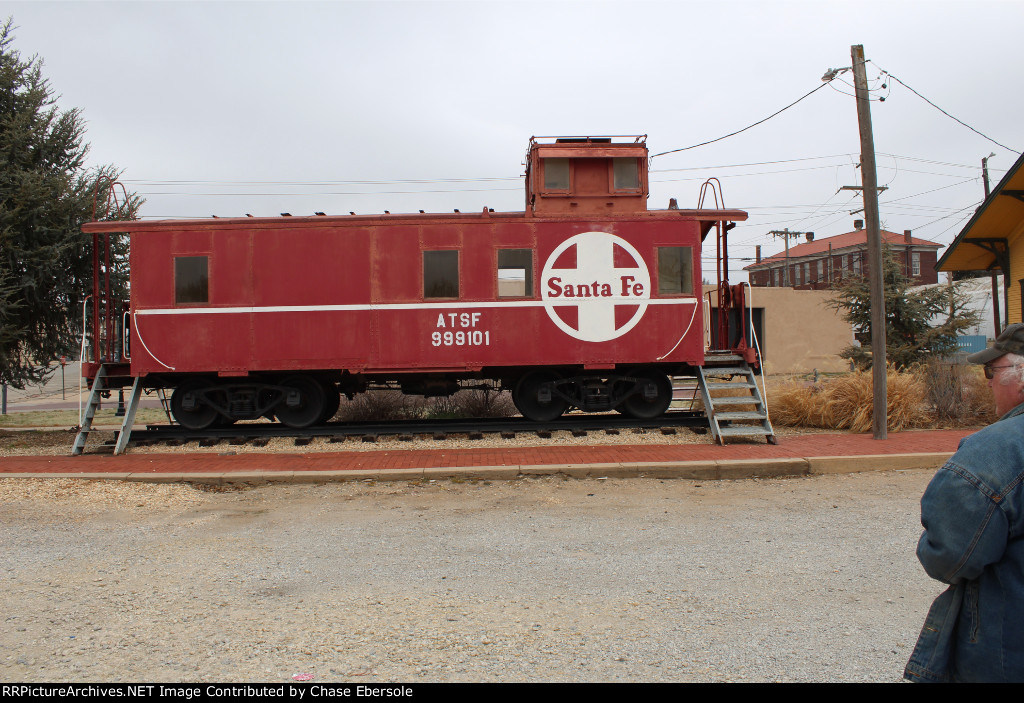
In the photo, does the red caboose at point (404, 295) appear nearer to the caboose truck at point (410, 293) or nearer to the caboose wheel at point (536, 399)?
the caboose truck at point (410, 293)

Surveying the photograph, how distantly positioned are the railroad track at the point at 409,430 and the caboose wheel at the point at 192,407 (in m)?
0.16

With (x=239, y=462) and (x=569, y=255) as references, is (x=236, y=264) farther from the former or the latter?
(x=569, y=255)

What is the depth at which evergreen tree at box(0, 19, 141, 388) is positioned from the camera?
415 inches

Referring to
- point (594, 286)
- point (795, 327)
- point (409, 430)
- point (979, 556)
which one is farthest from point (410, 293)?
point (795, 327)

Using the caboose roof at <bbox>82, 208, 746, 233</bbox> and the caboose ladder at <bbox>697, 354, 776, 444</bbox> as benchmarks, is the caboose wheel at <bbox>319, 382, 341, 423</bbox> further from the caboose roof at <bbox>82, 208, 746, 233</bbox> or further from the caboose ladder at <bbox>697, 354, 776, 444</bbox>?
the caboose ladder at <bbox>697, 354, 776, 444</bbox>

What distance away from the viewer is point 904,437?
985 centimetres

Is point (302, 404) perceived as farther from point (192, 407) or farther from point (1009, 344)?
point (1009, 344)

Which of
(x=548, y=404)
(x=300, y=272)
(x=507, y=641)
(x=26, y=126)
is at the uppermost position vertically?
(x=26, y=126)

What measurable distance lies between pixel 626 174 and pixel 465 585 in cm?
793

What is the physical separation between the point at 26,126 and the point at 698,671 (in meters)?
13.1

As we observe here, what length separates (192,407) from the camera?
34.4ft
